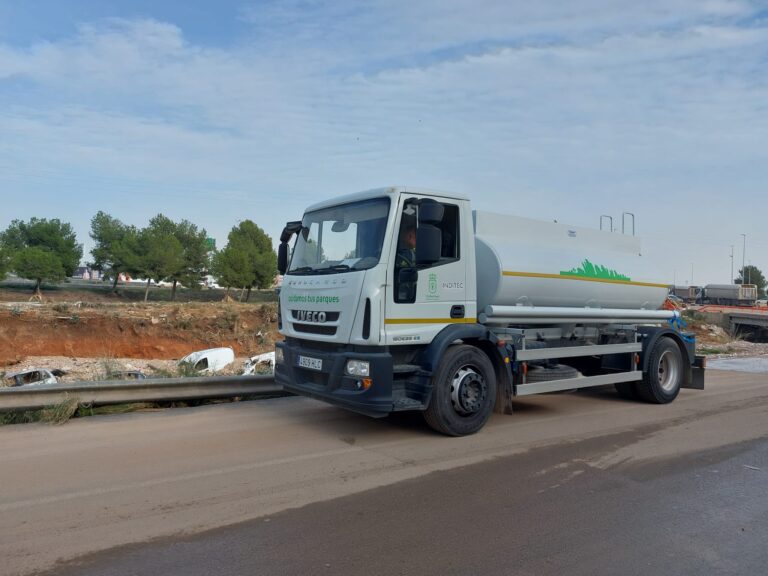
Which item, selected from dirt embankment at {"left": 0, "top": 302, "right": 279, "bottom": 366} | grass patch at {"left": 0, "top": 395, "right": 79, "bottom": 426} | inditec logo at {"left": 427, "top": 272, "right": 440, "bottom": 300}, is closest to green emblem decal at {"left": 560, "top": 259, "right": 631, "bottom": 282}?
inditec logo at {"left": 427, "top": 272, "right": 440, "bottom": 300}

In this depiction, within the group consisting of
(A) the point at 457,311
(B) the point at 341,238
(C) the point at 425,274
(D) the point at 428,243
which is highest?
(B) the point at 341,238

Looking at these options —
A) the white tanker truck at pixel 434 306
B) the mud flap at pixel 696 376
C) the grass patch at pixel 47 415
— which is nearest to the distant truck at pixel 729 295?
the mud flap at pixel 696 376

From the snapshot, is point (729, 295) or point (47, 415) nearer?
point (47, 415)

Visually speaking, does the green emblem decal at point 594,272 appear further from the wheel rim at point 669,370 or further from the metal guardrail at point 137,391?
the metal guardrail at point 137,391

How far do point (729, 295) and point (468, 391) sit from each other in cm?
6526

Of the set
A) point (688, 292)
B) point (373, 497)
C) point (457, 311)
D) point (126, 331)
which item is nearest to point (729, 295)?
point (688, 292)

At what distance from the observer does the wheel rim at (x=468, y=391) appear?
6922mm

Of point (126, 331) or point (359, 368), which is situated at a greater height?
point (359, 368)

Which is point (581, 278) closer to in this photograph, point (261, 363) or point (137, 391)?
point (137, 391)

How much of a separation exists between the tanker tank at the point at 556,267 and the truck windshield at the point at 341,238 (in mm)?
1544

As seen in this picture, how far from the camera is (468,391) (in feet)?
23.1

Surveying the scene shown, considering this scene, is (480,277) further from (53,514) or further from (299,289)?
(53,514)

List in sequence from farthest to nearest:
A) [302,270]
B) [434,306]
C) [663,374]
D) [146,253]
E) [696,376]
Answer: [146,253] → [696,376] → [663,374] → [302,270] → [434,306]

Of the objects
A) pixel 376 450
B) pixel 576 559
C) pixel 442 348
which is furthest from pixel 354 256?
pixel 576 559
